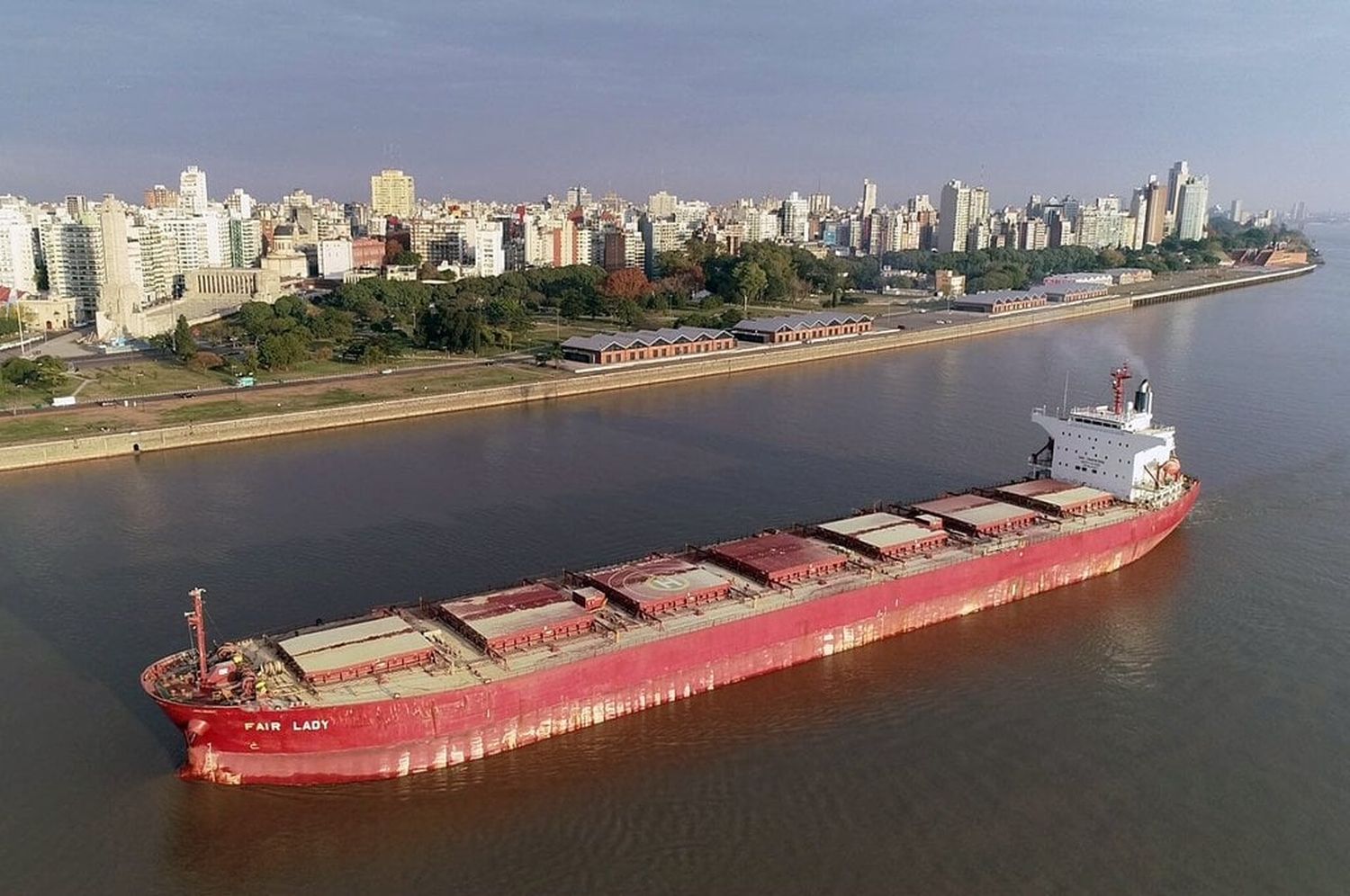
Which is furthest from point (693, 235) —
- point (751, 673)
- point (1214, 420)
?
point (751, 673)

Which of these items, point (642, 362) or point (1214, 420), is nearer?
point (1214, 420)

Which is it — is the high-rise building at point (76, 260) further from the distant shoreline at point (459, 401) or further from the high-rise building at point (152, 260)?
the distant shoreline at point (459, 401)

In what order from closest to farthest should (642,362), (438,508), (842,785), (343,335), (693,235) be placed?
1. (842,785)
2. (438,508)
3. (642,362)
4. (343,335)
5. (693,235)

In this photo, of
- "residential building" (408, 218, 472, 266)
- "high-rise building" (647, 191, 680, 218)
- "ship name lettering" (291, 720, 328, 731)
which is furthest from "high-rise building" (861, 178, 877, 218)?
"ship name lettering" (291, 720, 328, 731)

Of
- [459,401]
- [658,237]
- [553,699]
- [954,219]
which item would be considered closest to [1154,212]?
[954,219]

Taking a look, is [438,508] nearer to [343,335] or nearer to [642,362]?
[642,362]
